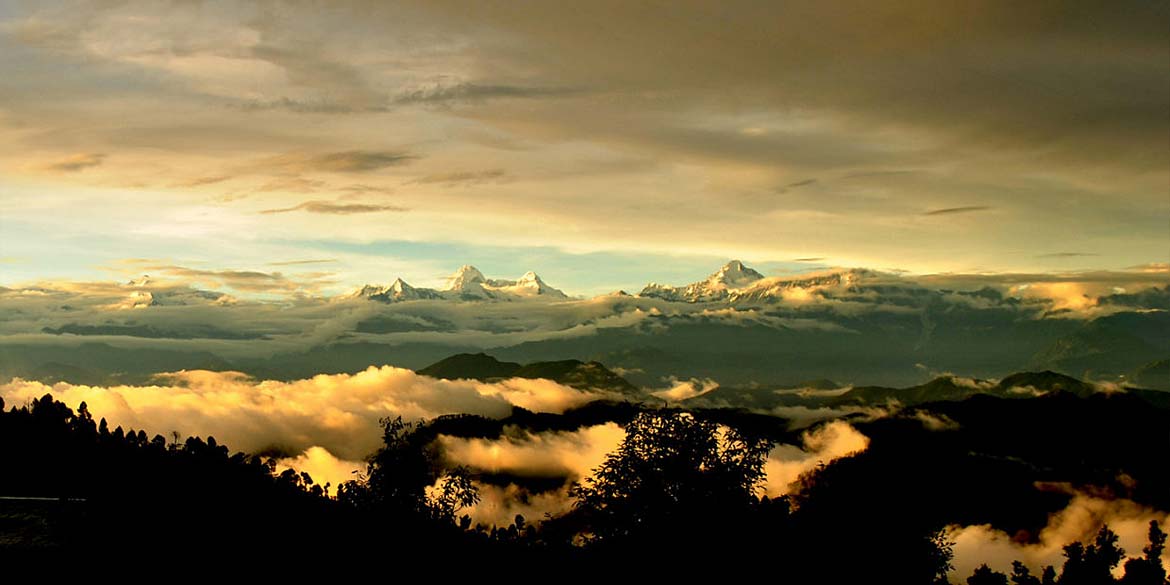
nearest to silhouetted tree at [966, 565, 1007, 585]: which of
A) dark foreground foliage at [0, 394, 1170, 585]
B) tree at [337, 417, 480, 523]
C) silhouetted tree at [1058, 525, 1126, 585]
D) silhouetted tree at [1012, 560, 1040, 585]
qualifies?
dark foreground foliage at [0, 394, 1170, 585]

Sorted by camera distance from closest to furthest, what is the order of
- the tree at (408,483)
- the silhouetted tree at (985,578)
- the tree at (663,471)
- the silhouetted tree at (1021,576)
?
the silhouetted tree at (985,578) → the silhouetted tree at (1021,576) → the tree at (408,483) → the tree at (663,471)

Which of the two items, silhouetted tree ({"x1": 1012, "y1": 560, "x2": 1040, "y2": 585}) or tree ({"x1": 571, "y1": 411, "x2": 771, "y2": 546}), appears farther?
tree ({"x1": 571, "y1": 411, "x2": 771, "y2": 546})

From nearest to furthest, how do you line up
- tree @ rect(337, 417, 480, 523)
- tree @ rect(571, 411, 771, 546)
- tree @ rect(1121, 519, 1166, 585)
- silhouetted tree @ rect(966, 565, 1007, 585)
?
1. silhouetted tree @ rect(966, 565, 1007, 585)
2. tree @ rect(1121, 519, 1166, 585)
3. tree @ rect(337, 417, 480, 523)
4. tree @ rect(571, 411, 771, 546)

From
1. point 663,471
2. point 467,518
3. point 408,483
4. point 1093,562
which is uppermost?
point 467,518

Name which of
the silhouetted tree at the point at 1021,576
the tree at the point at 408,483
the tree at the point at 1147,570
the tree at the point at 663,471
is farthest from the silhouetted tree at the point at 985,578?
the tree at the point at 408,483

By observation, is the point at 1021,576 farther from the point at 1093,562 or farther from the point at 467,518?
the point at 467,518

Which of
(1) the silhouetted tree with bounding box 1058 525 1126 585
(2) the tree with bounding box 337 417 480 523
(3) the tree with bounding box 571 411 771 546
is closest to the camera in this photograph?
(1) the silhouetted tree with bounding box 1058 525 1126 585

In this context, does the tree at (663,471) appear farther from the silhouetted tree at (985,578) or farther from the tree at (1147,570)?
the tree at (1147,570)

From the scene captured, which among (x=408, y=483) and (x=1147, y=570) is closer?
(x=1147, y=570)

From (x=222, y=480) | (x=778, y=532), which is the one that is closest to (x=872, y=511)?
(x=778, y=532)

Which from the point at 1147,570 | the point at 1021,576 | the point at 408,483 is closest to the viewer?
the point at 1147,570

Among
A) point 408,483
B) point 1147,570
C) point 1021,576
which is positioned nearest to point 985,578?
point 1021,576

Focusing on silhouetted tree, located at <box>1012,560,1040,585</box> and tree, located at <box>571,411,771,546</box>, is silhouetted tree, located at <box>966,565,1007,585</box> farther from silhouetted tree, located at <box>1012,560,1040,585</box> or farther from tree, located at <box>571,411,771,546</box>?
tree, located at <box>571,411,771,546</box>

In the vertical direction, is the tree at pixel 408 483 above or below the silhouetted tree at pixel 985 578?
below
